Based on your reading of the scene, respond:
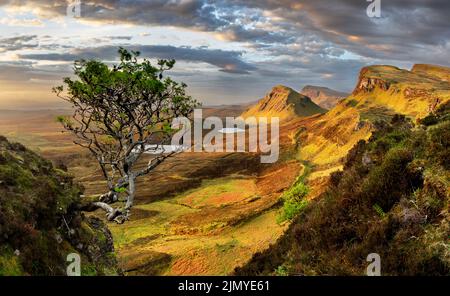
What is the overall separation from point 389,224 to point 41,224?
13075mm

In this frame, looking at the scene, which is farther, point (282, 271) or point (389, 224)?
point (282, 271)

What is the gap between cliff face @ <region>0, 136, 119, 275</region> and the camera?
1252cm

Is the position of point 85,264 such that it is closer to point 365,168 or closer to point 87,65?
point 87,65

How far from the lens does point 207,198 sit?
136 m

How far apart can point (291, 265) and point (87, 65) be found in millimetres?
15869

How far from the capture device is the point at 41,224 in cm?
1488

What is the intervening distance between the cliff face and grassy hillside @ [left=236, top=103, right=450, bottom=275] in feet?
25.3

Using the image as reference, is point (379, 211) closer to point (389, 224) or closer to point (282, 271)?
point (389, 224)
